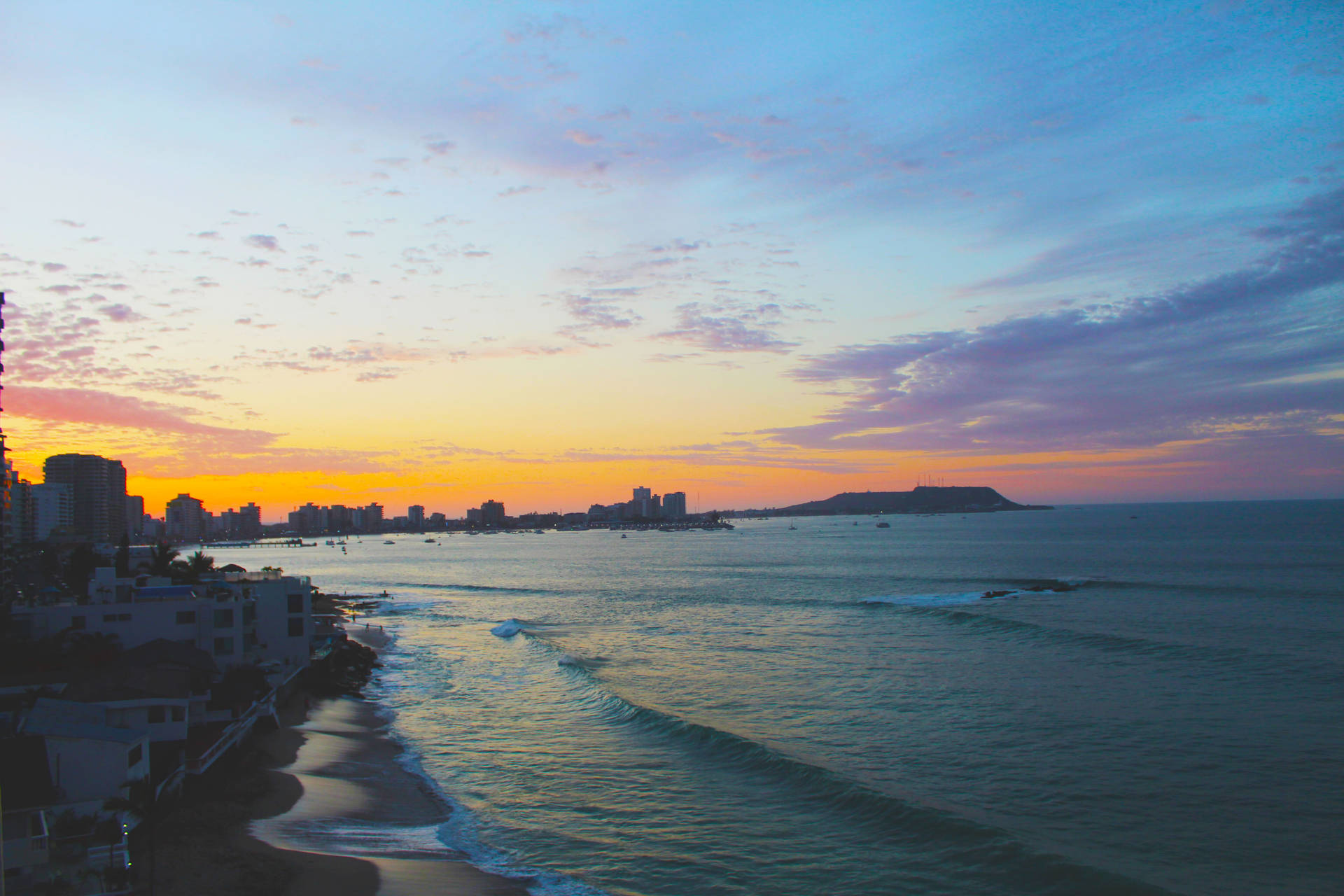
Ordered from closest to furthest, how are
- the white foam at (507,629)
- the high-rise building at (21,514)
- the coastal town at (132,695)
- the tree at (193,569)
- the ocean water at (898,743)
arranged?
the coastal town at (132,695), the ocean water at (898,743), the tree at (193,569), the white foam at (507,629), the high-rise building at (21,514)

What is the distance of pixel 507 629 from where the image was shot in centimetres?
5872

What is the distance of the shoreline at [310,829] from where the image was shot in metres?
17.4

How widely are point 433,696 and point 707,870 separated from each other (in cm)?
2408

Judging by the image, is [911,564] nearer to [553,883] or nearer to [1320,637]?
[1320,637]

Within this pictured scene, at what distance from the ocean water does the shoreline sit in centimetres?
94

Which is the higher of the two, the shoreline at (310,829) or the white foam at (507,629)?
the shoreline at (310,829)

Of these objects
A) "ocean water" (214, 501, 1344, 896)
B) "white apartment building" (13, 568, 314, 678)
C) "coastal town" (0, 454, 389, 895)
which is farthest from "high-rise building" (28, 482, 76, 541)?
"white apartment building" (13, 568, 314, 678)

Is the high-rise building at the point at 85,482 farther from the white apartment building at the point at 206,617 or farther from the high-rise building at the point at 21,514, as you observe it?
the white apartment building at the point at 206,617

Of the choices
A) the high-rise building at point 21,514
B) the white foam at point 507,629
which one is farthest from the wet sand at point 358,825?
the high-rise building at point 21,514

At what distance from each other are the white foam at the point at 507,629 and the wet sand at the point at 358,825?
2480 centimetres

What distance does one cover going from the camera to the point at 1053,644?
4428 centimetres

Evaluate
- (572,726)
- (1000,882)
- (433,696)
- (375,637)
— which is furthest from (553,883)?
(375,637)

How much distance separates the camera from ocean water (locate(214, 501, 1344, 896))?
18.6 metres

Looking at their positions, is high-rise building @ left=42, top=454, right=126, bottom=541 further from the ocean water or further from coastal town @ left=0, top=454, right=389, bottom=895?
the ocean water
